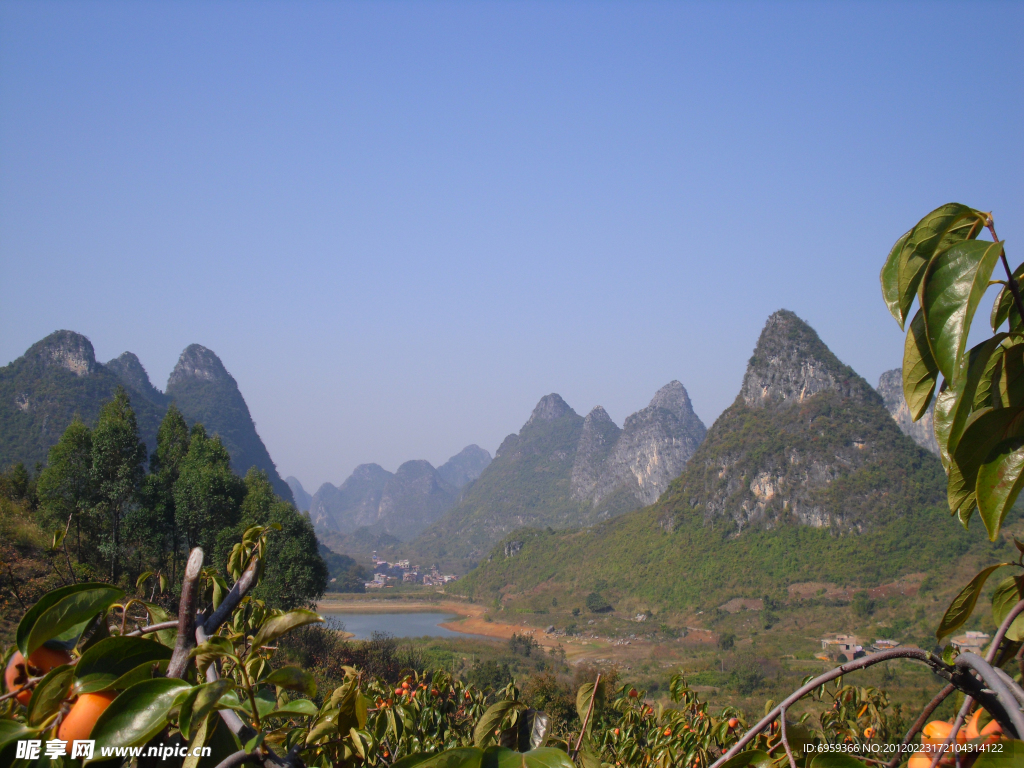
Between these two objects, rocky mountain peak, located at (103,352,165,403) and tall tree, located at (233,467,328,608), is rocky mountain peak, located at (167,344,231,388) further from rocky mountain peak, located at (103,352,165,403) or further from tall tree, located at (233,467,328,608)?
tall tree, located at (233,467,328,608)

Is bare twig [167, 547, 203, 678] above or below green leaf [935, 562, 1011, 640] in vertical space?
above

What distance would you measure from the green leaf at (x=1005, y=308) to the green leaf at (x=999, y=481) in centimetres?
21

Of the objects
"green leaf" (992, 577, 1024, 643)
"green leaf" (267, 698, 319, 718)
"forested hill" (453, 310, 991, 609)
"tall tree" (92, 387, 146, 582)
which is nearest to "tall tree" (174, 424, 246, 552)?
"tall tree" (92, 387, 146, 582)

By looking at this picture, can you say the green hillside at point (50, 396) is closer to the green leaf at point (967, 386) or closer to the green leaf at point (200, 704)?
the green leaf at point (200, 704)

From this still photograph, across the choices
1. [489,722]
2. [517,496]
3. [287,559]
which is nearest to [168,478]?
[287,559]

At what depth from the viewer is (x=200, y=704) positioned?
443 mm

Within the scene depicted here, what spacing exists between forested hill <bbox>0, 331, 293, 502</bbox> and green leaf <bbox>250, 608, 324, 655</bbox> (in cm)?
2784

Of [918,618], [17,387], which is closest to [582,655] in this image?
[918,618]

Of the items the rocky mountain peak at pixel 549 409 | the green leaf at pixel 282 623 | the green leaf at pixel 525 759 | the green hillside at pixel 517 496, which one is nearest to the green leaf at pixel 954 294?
the green leaf at pixel 525 759

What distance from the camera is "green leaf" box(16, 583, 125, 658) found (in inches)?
19.4

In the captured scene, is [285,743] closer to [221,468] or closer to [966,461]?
[966,461]

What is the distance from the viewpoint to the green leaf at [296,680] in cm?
57

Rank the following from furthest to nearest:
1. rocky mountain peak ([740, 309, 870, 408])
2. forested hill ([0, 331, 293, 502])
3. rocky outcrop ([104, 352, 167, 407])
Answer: rocky outcrop ([104, 352, 167, 407]) → rocky mountain peak ([740, 309, 870, 408]) → forested hill ([0, 331, 293, 502])

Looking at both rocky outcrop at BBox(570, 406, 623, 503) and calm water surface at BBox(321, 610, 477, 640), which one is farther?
Answer: rocky outcrop at BBox(570, 406, 623, 503)
